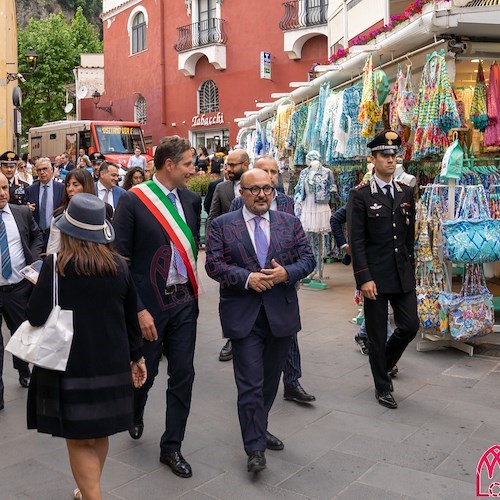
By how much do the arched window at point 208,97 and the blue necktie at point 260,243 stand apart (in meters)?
23.5

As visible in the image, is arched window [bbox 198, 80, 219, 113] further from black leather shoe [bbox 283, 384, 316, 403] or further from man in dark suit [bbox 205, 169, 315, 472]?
man in dark suit [bbox 205, 169, 315, 472]

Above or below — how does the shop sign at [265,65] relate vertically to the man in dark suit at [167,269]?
above

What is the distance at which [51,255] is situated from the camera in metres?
3.02

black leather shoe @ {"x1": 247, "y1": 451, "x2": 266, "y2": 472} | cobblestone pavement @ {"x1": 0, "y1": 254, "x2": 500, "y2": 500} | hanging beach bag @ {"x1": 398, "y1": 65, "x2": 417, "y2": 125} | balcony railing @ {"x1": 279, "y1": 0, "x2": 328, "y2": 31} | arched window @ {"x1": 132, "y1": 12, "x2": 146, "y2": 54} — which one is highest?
arched window @ {"x1": 132, "y1": 12, "x2": 146, "y2": 54}

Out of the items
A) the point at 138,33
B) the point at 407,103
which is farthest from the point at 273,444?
the point at 138,33

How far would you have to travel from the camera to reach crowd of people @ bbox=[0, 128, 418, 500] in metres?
2.98

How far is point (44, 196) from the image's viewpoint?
789cm

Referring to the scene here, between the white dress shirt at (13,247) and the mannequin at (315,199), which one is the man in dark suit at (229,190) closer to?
the white dress shirt at (13,247)

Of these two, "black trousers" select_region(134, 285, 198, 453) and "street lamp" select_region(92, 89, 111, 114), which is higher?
"street lamp" select_region(92, 89, 111, 114)

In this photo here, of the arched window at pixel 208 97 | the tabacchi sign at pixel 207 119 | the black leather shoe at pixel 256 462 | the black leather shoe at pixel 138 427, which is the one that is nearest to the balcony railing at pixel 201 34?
the arched window at pixel 208 97

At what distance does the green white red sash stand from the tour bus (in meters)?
18.4

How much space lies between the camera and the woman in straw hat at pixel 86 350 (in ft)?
9.68

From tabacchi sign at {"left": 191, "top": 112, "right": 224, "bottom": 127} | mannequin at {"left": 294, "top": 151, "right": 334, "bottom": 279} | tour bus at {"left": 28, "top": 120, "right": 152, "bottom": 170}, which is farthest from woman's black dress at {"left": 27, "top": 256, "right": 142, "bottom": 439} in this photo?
tabacchi sign at {"left": 191, "top": 112, "right": 224, "bottom": 127}

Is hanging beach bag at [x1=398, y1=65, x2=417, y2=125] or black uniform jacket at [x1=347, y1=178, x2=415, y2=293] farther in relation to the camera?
hanging beach bag at [x1=398, y1=65, x2=417, y2=125]
